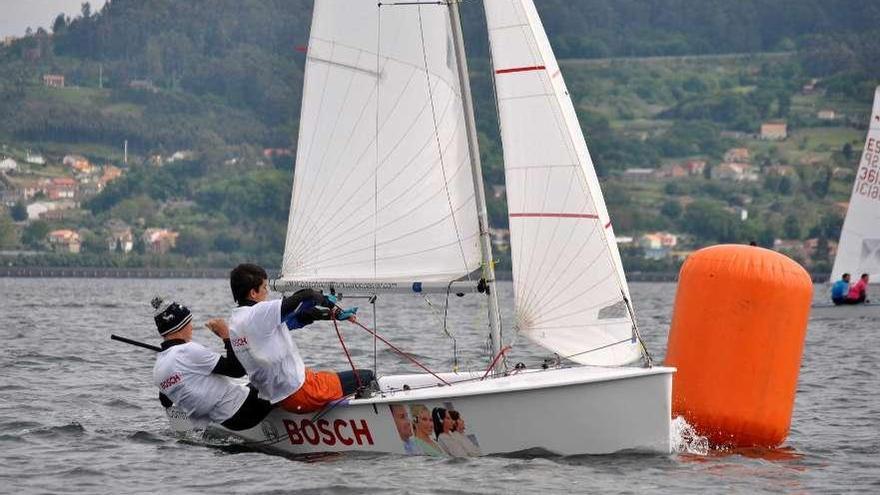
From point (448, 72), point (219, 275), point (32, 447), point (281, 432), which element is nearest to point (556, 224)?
point (448, 72)

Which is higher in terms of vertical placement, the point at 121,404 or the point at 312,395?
the point at 312,395

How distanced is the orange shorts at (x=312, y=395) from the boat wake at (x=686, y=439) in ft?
9.46

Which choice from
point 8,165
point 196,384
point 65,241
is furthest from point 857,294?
point 8,165

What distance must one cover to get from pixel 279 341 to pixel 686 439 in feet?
11.9

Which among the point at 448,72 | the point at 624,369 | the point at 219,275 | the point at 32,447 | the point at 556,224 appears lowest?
the point at 219,275

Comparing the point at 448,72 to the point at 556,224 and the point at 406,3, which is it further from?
the point at 556,224

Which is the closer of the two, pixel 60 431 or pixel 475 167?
pixel 475 167

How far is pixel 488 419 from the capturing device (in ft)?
47.5

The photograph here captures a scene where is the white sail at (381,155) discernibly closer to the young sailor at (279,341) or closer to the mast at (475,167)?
the mast at (475,167)

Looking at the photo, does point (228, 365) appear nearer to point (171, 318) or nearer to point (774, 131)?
point (171, 318)

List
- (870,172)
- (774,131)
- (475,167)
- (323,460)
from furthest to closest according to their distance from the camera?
(774,131), (870,172), (475,167), (323,460)

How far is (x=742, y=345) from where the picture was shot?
15297mm

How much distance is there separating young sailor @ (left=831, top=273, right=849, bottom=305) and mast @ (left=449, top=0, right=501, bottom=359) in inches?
1209

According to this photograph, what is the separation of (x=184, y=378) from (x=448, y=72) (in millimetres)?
3755
